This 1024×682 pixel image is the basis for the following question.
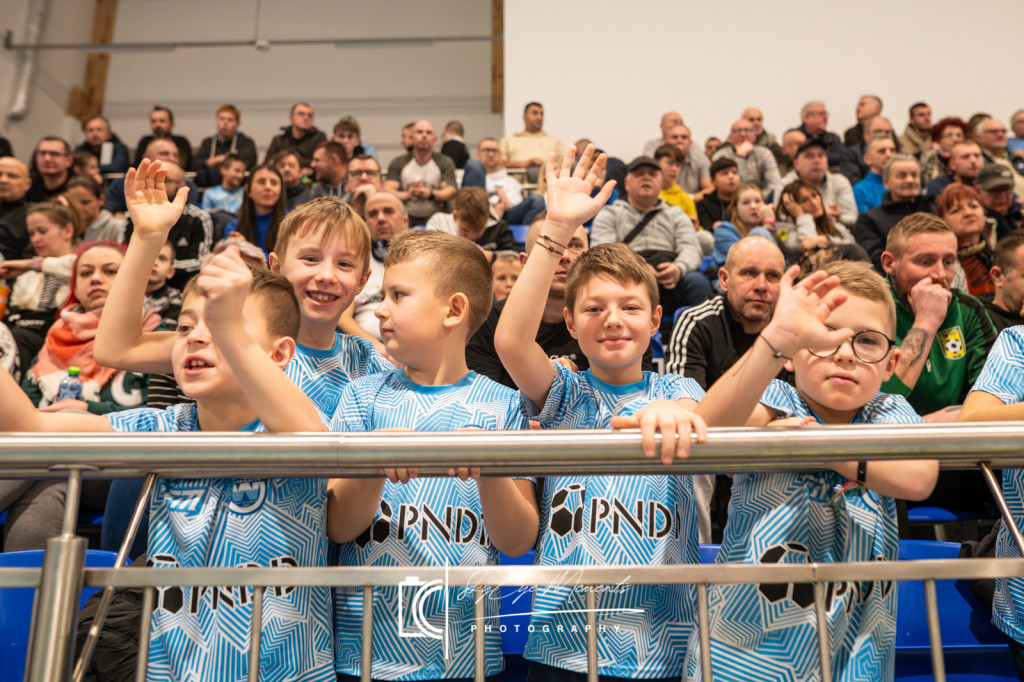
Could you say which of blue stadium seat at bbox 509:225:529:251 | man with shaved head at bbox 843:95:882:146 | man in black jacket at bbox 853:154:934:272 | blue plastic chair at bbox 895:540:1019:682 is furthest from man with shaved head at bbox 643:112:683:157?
blue plastic chair at bbox 895:540:1019:682

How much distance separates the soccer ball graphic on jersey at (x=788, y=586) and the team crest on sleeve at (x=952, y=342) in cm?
206

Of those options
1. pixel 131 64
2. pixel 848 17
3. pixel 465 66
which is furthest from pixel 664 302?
pixel 131 64

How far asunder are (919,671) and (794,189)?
454 cm

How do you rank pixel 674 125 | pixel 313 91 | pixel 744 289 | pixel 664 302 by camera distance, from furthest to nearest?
pixel 313 91, pixel 674 125, pixel 664 302, pixel 744 289

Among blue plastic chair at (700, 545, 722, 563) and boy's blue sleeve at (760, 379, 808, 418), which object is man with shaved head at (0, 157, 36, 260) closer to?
blue plastic chair at (700, 545, 722, 563)

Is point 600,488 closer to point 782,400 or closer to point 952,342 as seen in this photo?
point 782,400

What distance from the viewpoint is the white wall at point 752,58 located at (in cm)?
1004

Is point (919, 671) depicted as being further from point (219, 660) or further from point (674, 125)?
point (674, 125)

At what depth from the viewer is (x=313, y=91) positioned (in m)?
12.4

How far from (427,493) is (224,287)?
597 millimetres

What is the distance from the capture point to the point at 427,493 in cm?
167

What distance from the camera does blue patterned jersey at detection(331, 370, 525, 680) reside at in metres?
1.55

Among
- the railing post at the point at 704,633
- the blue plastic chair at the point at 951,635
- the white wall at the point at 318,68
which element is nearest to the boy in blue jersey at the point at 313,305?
the railing post at the point at 704,633

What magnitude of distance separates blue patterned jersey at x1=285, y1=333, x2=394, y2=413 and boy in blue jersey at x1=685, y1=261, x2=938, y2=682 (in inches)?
34.9
